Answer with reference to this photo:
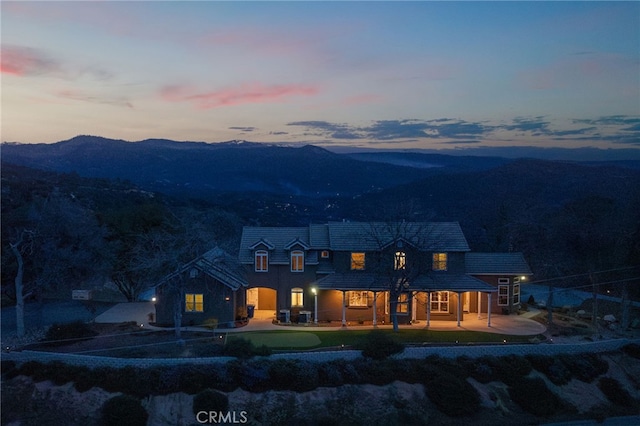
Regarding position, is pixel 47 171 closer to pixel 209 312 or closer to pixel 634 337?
pixel 209 312

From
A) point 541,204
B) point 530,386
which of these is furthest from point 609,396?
point 541,204

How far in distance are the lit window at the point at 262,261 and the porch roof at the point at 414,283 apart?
311 cm

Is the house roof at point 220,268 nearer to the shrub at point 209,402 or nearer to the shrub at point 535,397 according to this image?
the shrub at point 209,402

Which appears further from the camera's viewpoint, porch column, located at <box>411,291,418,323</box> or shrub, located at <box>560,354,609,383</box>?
porch column, located at <box>411,291,418,323</box>

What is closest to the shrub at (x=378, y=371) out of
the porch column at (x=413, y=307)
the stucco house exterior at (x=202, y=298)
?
the porch column at (x=413, y=307)

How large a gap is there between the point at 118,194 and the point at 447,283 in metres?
47.2

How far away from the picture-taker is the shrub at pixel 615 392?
76.7 feet

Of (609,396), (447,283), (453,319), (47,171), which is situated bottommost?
(609,396)

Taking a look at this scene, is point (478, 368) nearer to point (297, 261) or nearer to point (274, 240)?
point (297, 261)

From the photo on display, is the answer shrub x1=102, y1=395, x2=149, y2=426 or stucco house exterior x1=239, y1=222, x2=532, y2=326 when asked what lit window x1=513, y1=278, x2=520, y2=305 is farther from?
shrub x1=102, y1=395, x2=149, y2=426

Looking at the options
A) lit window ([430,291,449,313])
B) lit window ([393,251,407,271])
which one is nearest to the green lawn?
lit window ([430,291,449,313])

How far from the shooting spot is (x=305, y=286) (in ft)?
98.4

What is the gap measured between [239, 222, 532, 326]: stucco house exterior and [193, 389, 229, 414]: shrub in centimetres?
828

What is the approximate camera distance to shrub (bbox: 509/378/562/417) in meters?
22.2
